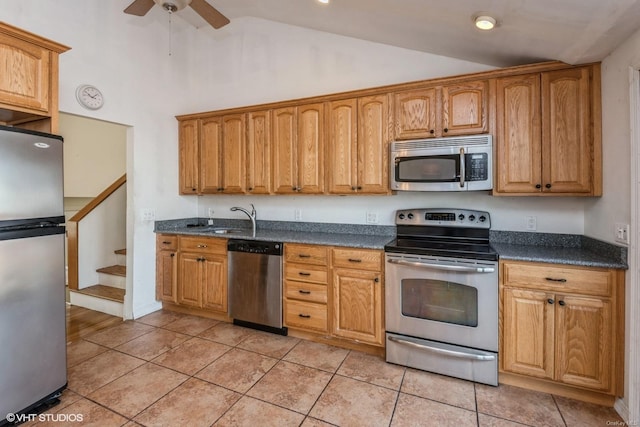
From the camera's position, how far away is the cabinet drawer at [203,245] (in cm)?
319

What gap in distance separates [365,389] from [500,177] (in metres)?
1.88

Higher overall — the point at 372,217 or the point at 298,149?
the point at 298,149

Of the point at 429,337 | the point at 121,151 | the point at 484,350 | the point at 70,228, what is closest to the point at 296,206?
the point at 429,337

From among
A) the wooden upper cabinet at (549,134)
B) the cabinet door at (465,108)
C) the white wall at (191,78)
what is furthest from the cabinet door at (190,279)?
the wooden upper cabinet at (549,134)

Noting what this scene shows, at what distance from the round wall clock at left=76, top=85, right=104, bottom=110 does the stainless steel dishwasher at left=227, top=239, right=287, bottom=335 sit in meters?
1.82

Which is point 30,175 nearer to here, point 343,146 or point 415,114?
point 343,146

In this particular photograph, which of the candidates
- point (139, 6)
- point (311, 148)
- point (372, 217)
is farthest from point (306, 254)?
point (139, 6)

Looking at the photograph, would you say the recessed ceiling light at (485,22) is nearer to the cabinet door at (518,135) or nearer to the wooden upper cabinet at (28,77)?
the cabinet door at (518,135)

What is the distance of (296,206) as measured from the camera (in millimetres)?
3545

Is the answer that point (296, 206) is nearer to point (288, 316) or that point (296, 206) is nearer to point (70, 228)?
point (288, 316)

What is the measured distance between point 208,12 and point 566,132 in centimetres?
294

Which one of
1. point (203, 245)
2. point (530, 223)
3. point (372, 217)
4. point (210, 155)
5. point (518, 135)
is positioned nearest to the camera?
point (518, 135)

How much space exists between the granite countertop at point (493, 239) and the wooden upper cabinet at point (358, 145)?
1.57ft

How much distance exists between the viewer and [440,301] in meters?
2.32
